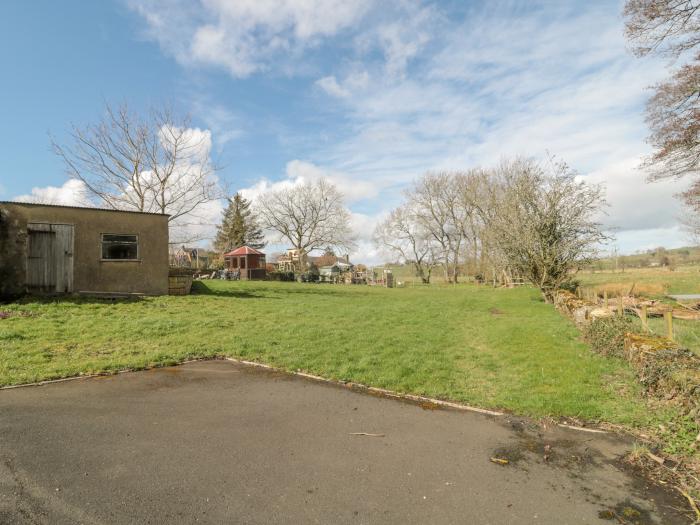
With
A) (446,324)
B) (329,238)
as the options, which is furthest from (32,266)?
(329,238)

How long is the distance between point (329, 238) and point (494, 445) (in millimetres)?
46002

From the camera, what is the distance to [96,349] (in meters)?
7.48

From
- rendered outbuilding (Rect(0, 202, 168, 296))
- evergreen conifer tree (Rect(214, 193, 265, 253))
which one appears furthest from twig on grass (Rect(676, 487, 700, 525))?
evergreen conifer tree (Rect(214, 193, 265, 253))

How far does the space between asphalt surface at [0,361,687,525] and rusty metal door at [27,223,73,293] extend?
11.1 meters

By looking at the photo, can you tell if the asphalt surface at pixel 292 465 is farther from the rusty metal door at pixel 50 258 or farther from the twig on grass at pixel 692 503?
the rusty metal door at pixel 50 258

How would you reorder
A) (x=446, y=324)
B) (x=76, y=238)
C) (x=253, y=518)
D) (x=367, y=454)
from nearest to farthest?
(x=253, y=518) → (x=367, y=454) → (x=446, y=324) → (x=76, y=238)

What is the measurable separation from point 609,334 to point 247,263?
3295 cm

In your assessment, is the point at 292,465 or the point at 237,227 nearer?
A: the point at 292,465

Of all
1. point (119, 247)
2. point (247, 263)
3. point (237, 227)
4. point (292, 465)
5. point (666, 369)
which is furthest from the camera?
point (237, 227)

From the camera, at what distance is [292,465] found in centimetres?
349

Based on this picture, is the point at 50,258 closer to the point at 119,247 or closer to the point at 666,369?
the point at 119,247

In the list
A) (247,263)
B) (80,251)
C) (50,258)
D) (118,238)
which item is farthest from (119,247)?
(247,263)

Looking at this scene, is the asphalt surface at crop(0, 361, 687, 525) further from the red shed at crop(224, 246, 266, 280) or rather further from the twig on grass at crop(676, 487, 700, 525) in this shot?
the red shed at crop(224, 246, 266, 280)

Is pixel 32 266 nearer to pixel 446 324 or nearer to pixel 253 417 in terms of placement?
pixel 253 417
